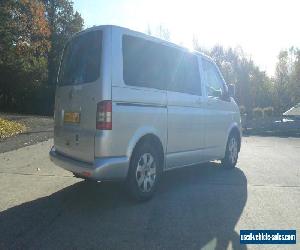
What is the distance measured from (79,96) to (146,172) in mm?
1437

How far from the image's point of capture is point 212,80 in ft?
24.7

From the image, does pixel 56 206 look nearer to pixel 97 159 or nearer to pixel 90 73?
pixel 97 159

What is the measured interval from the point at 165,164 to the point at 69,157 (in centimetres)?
146

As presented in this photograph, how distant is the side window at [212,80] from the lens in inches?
287

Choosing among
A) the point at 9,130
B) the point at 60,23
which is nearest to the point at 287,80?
the point at 60,23

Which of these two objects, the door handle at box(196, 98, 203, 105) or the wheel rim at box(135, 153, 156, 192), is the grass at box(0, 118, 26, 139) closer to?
the door handle at box(196, 98, 203, 105)

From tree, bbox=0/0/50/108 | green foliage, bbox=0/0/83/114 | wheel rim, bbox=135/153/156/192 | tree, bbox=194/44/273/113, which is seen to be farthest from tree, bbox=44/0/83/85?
wheel rim, bbox=135/153/156/192

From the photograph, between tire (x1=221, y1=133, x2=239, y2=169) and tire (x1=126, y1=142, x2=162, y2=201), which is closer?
tire (x1=126, y1=142, x2=162, y2=201)

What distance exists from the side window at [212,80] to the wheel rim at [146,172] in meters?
2.21

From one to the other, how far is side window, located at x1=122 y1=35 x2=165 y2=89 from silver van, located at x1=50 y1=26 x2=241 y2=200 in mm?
14

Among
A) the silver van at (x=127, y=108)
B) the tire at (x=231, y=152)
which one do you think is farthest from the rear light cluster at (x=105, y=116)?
the tire at (x=231, y=152)

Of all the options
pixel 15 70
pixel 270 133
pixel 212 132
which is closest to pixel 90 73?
pixel 212 132

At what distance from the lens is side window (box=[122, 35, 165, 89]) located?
212 inches

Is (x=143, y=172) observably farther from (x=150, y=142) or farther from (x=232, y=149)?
(x=232, y=149)
